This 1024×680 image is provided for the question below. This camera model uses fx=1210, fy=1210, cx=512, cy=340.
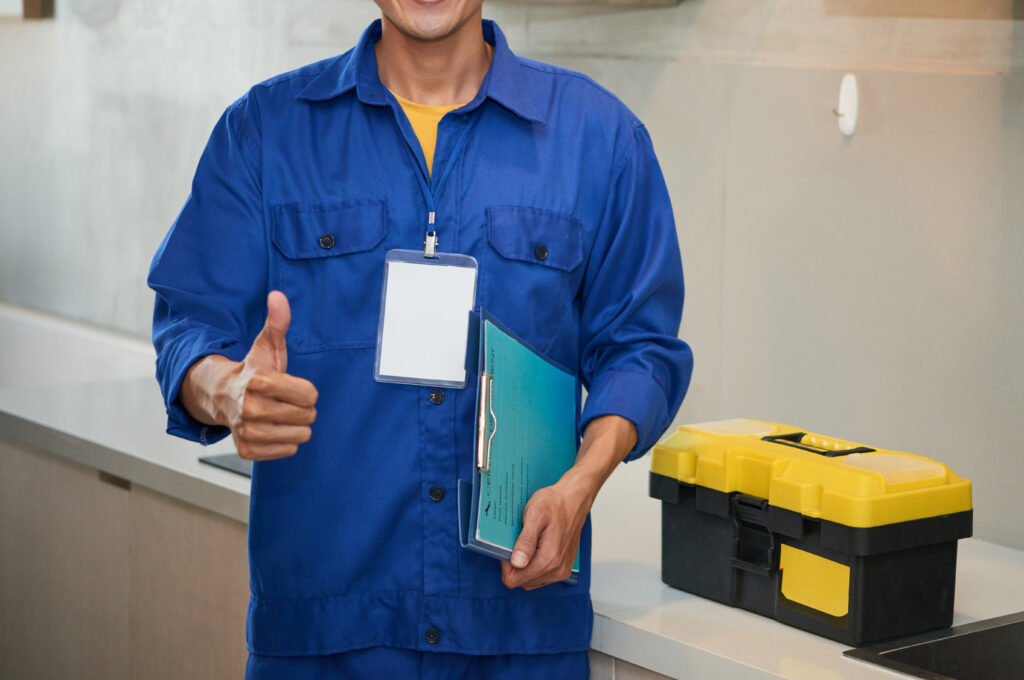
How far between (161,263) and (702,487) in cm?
71

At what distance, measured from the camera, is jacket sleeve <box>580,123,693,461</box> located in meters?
1.29

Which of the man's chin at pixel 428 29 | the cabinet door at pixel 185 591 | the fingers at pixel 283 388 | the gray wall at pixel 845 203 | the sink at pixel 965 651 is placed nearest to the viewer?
the fingers at pixel 283 388

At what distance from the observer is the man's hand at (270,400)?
1038 mm

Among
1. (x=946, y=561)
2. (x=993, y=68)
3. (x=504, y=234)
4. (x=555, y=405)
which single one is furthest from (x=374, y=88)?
(x=993, y=68)

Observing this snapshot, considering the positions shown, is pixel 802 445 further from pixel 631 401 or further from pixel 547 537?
pixel 547 537

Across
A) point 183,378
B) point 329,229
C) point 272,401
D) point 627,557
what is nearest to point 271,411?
point 272,401

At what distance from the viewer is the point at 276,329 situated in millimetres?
1045

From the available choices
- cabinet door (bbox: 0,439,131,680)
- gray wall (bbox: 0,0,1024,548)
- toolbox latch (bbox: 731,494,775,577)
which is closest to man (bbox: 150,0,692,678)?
toolbox latch (bbox: 731,494,775,577)

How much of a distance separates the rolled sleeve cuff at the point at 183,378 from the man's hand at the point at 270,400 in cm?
11

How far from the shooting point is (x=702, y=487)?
60.0 inches

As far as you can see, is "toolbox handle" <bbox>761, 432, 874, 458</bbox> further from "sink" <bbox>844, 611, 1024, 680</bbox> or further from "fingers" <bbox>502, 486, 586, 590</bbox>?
"fingers" <bbox>502, 486, 586, 590</bbox>

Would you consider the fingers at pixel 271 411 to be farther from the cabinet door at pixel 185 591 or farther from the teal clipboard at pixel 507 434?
the cabinet door at pixel 185 591

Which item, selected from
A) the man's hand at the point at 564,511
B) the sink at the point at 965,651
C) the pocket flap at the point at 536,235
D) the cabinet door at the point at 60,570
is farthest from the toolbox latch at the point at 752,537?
the cabinet door at the point at 60,570

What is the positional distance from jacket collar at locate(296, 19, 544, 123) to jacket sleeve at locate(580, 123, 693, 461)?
14 centimetres
